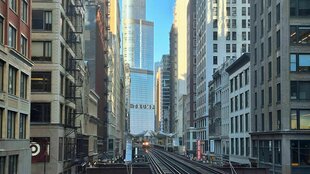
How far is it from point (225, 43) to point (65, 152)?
92.9 metres

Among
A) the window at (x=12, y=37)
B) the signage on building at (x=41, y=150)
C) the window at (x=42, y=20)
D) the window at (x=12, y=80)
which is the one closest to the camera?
the window at (x=12, y=37)

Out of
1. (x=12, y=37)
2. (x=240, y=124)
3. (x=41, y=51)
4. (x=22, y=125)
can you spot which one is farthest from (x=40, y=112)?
(x=240, y=124)

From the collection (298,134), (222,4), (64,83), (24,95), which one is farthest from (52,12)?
(222,4)

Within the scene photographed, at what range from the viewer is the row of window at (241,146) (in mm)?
88062

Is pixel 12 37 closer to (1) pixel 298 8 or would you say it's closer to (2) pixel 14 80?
(2) pixel 14 80

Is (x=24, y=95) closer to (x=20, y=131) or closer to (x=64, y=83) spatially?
(x=20, y=131)

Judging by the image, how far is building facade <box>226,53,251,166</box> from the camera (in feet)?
288

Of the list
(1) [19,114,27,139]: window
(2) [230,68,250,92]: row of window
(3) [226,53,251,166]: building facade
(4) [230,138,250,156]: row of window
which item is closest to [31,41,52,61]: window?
(1) [19,114,27,139]: window

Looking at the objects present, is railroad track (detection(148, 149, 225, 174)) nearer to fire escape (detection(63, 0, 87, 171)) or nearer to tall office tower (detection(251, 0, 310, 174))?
tall office tower (detection(251, 0, 310, 174))

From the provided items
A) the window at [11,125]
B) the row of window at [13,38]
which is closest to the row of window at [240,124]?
the row of window at [13,38]

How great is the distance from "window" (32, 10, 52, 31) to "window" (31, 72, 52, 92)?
14.3ft

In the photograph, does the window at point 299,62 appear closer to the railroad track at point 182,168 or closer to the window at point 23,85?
the railroad track at point 182,168

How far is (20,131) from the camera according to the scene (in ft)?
138

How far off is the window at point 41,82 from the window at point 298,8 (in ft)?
103
